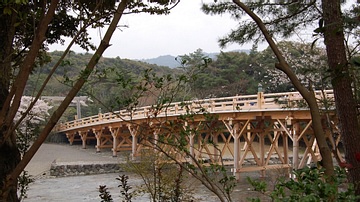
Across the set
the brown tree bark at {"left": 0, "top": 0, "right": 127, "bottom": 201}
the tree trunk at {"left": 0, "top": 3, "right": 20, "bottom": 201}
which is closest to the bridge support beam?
the tree trunk at {"left": 0, "top": 3, "right": 20, "bottom": 201}

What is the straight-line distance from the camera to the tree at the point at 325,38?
73.4 inches

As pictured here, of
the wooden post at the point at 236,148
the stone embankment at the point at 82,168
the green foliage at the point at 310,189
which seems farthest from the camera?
the stone embankment at the point at 82,168

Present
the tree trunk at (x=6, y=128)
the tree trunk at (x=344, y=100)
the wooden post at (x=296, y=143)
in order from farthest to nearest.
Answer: the wooden post at (x=296, y=143), the tree trunk at (x=344, y=100), the tree trunk at (x=6, y=128)

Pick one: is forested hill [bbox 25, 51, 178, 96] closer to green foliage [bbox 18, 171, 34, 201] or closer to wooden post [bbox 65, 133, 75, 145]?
green foliage [bbox 18, 171, 34, 201]

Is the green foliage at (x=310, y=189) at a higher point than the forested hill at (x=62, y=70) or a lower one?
lower

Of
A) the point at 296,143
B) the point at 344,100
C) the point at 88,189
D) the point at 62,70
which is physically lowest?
the point at 88,189

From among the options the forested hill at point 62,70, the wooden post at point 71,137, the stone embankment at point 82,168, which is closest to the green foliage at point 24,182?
the forested hill at point 62,70

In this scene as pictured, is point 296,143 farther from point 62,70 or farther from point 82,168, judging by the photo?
point 82,168

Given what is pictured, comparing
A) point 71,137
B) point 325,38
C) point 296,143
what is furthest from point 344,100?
point 71,137

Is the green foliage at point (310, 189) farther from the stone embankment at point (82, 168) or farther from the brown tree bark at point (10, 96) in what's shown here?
the stone embankment at point (82, 168)

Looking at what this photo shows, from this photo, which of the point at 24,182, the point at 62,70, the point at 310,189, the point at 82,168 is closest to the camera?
the point at 310,189

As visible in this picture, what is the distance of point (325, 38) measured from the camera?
2582 mm

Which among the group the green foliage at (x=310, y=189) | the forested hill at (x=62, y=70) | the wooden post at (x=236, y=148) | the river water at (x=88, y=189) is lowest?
the river water at (x=88, y=189)

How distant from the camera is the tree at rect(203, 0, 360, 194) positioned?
1.86m
